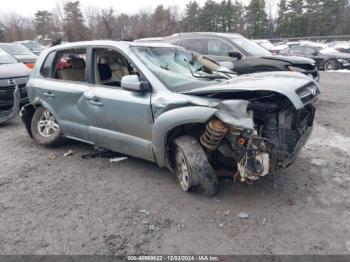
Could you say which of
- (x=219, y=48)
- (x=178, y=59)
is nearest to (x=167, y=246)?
(x=178, y=59)

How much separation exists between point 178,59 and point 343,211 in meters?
2.73

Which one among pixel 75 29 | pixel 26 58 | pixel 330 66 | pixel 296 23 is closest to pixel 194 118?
pixel 26 58

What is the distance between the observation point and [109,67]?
466 centimetres

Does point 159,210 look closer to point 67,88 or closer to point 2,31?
point 67,88

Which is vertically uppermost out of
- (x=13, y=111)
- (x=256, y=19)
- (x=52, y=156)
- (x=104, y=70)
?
(x=256, y=19)

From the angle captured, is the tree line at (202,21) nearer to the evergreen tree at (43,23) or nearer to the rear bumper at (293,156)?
the evergreen tree at (43,23)

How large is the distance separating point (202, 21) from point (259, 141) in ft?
190

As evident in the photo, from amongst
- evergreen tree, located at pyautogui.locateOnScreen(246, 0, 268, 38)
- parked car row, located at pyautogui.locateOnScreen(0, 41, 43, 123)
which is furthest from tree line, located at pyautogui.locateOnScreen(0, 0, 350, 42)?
parked car row, located at pyautogui.locateOnScreen(0, 41, 43, 123)

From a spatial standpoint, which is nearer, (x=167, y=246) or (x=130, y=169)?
(x=167, y=246)

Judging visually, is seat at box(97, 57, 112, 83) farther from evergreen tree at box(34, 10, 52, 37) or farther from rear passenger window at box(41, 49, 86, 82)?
evergreen tree at box(34, 10, 52, 37)

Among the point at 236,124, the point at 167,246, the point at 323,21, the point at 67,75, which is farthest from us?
the point at 323,21

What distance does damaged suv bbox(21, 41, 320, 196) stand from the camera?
3188mm

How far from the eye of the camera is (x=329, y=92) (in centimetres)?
1007

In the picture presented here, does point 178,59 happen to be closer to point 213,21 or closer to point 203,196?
point 203,196
